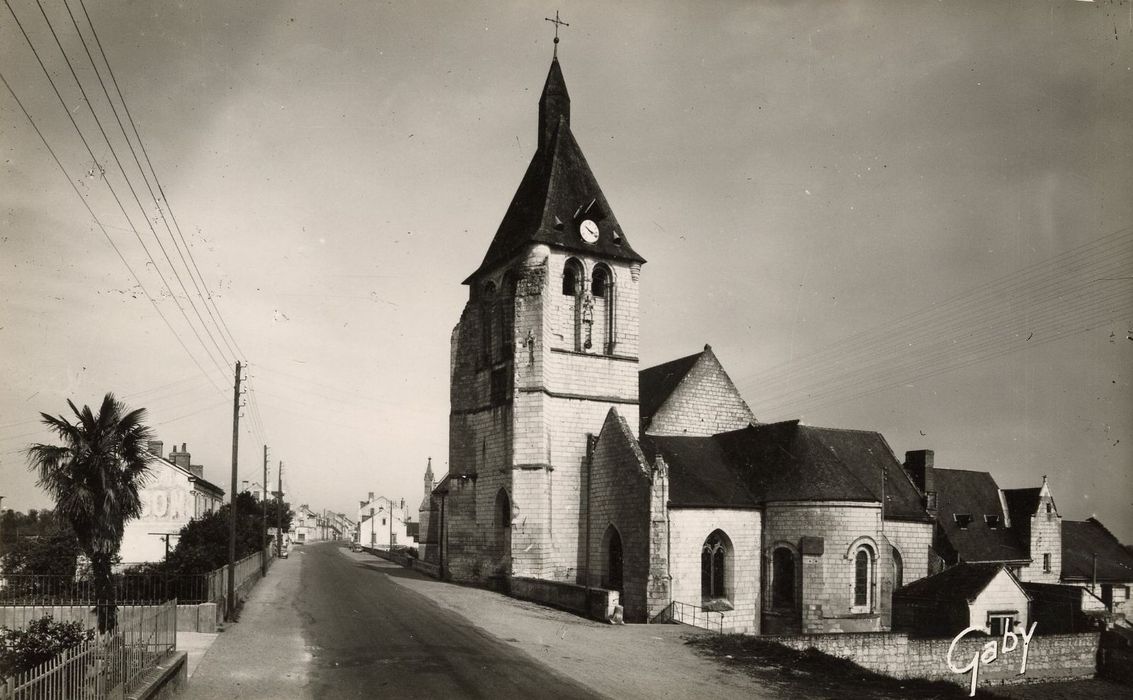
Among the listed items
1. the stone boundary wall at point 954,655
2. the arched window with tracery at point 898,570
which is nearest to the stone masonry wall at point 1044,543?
the stone boundary wall at point 954,655

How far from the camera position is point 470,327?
1428 inches

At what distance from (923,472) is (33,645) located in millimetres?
33667

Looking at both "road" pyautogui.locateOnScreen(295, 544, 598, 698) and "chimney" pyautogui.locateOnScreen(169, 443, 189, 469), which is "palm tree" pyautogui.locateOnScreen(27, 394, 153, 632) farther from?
"chimney" pyautogui.locateOnScreen(169, 443, 189, 469)

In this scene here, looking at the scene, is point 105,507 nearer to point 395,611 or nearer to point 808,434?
point 395,611

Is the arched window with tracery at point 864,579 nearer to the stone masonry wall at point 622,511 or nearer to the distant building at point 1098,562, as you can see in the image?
the stone masonry wall at point 622,511

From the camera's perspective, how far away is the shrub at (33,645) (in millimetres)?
10125

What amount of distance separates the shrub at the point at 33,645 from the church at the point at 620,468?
16.9m

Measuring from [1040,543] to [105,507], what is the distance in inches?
1571

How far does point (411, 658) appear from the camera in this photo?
16875 mm

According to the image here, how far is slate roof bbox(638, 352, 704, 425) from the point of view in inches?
1346

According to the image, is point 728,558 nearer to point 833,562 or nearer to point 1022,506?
point 833,562

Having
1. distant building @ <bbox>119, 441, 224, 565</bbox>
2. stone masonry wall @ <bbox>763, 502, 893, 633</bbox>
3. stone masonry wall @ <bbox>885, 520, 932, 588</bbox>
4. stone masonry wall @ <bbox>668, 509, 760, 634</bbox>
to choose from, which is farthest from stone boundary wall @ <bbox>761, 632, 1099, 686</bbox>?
distant building @ <bbox>119, 441, 224, 565</bbox>

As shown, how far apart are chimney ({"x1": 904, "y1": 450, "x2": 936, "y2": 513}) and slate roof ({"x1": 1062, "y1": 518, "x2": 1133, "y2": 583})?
12.3 metres

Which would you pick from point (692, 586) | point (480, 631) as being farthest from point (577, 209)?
point (480, 631)
